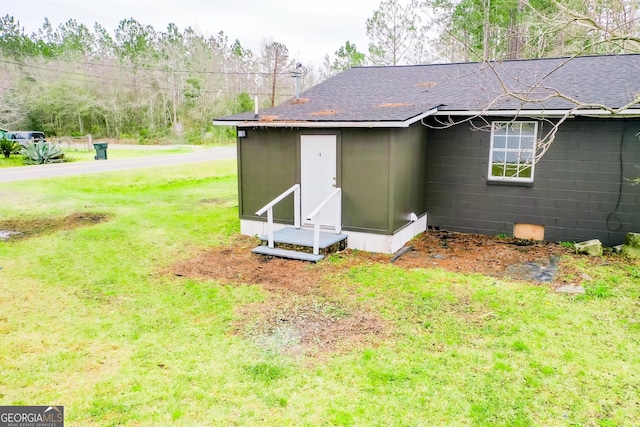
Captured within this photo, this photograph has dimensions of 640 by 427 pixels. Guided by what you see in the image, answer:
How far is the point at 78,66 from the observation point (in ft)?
130

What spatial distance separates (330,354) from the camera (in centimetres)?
446

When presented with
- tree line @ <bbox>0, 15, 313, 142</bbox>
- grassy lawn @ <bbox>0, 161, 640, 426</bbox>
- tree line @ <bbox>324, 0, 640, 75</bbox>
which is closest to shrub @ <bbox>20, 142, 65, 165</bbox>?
tree line @ <bbox>0, 15, 313, 142</bbox>

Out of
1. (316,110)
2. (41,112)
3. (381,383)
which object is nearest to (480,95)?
(316,110)

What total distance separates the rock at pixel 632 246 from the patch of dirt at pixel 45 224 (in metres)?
10.6

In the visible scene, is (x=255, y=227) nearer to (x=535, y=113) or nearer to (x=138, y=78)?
(x=535, y=113)

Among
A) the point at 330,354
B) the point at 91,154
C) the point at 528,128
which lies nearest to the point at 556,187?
the point at 528,128

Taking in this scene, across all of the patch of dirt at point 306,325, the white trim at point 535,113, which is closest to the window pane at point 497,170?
the white trim at point 535,113

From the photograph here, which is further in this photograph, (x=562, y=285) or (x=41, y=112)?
(x=41, y=112)

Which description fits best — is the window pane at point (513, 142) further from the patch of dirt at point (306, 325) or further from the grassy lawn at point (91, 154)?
the grassy lawn at point (91, 154)

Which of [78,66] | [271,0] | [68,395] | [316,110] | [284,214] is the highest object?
[271,0]

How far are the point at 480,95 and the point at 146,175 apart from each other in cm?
1287

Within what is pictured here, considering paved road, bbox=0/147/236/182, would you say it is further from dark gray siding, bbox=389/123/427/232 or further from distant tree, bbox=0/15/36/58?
distant tree, bbox=0/15/36/58

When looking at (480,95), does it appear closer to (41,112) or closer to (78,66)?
(41,112)

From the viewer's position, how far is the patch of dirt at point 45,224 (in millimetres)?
9352
